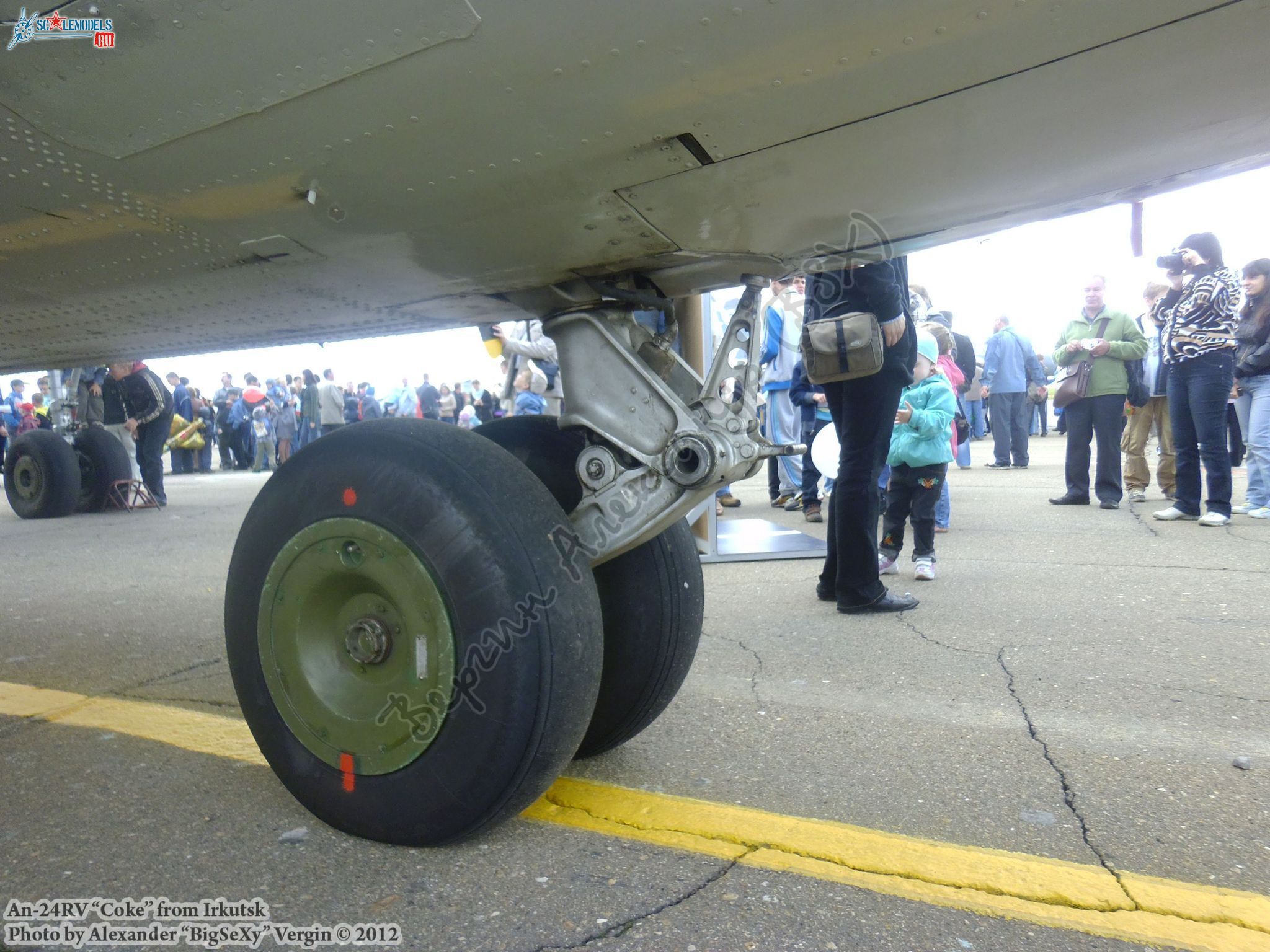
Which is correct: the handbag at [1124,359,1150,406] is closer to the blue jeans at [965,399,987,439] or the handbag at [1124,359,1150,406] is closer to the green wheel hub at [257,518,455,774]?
the green wheel hub at [257,518,455,774]

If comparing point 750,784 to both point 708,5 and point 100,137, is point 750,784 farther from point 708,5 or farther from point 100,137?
point 100,137

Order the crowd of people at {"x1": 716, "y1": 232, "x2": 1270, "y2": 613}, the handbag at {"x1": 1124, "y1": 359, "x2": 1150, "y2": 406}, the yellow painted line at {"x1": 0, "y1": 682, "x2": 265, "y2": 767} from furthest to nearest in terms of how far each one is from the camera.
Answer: the handbag at {"x1": 1124, "y1": 359, "x2": 1150, "y2": 406}
the crowd of people at {"x1": 716, "y1": 232, "x2": 1270, "y2": 613}
the yellow painted line at {"x1": 0, "y1": 682, "x2": 265, "y2": 767}

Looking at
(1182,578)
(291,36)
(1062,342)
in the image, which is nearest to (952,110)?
(291,36)

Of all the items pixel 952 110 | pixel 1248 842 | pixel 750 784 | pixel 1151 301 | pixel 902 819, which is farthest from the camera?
pixel 1151 301

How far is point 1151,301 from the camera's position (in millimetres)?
7836

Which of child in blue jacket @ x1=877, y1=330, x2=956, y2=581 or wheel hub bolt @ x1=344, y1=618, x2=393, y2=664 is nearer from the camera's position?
wheel hub bolt @ x1=344, y1=618, x2=393, y2=664

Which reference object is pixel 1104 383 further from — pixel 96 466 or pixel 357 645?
pixel 96 466

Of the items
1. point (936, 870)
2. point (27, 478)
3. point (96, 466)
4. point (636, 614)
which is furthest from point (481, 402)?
point (936, 870)

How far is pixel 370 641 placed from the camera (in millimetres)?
1958

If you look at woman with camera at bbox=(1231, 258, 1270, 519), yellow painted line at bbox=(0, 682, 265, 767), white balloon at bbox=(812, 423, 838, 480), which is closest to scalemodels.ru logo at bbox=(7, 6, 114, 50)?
yellow painted line at bbox=(0, 682, 265, 767)

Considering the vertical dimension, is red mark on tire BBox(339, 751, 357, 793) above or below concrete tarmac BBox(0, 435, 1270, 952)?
above

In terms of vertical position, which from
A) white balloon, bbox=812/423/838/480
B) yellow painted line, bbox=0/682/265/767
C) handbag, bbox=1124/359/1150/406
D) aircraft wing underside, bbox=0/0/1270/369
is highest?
aircraft wing underside, bbox=0/0/1270/369

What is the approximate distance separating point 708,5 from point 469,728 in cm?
139

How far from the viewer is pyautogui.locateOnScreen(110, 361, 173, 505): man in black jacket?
30.0 ft
